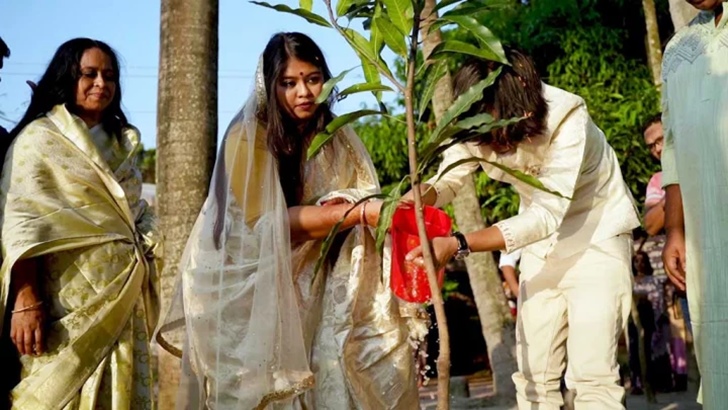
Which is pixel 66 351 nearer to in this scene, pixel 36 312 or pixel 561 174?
pixel 36 312

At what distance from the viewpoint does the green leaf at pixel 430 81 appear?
133 inches

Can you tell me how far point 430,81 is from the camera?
11.2 ft

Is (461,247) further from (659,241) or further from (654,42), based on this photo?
(659,241)

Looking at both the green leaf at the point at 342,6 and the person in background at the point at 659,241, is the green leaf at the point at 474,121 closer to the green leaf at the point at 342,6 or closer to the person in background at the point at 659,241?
the green leaf at the point at 342,6

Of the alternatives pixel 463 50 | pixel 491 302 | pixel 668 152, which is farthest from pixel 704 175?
pixel 491 302

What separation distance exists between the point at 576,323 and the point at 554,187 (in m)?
0.61

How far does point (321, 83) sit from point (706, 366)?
1.92 meters

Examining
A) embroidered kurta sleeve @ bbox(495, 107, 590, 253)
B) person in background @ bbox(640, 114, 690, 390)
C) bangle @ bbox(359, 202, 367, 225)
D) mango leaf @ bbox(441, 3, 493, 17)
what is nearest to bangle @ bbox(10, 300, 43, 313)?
bangle @ bbox(359, 202, 367, 225)

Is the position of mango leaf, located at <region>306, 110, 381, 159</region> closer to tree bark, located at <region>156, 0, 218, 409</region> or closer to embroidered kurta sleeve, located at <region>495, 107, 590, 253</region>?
embroidered kurta sleeve, located at <region>495, 107, 590, 253</region>

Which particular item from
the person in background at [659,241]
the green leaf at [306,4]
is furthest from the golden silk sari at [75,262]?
the person in background at [659,241]

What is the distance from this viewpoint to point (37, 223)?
4.03 metres

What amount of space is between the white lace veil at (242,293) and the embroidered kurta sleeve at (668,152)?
1.55m

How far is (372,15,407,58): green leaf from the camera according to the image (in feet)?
10.7

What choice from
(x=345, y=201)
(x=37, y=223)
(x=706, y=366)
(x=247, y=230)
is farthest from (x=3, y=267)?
(x=706, y=366)
